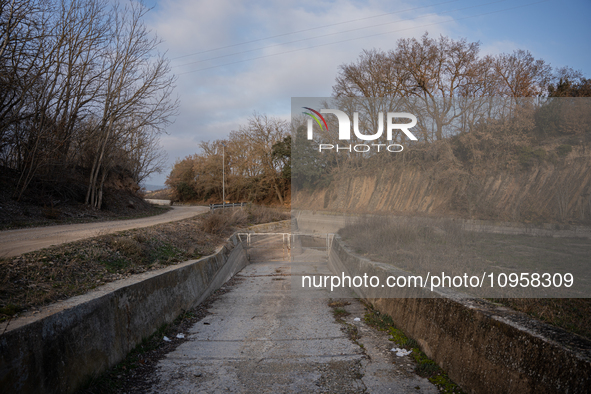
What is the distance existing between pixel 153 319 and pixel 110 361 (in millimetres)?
1273

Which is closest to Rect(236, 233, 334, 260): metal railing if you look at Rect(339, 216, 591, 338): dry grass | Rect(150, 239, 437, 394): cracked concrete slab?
Result: Rect(339, 216, 591, 338): dry grass

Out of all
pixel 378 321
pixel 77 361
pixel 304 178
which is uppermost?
pixel 304 178

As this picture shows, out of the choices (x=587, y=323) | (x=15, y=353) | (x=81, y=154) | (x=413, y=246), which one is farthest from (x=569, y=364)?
(x=81, y=154)

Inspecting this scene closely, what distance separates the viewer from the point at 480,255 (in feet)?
23.5

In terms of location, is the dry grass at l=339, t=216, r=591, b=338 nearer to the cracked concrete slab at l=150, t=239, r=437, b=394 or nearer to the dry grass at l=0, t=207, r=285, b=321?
the cracked concrete slab at l=150, t=239, r=437, b=394

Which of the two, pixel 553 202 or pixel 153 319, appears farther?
pixel 553 202

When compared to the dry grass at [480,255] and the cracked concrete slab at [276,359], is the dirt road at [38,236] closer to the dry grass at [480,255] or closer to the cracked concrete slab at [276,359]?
the cracked concrete slab at [276,359]

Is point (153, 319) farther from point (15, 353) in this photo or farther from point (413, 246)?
point (413, 246)

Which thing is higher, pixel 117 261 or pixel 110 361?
pixel 117 261

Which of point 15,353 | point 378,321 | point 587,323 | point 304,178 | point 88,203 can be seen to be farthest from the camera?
point 304,178

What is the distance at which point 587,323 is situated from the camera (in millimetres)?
3143

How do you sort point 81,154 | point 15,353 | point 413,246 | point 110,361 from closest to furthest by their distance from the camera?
1. point 15,353
2. point 110,361
3. point 413,246
4. point 81,154

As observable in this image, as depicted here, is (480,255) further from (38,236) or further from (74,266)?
(38,236)

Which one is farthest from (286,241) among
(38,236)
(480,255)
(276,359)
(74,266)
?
(276,359)
